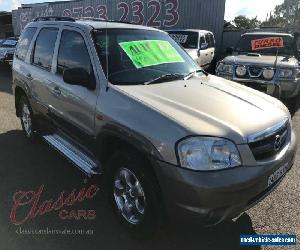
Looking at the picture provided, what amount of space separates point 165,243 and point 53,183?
1796mm

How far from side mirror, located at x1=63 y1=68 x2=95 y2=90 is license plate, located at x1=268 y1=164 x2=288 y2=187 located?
1921 millimetres

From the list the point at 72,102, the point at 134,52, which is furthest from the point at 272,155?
the point at 72,102

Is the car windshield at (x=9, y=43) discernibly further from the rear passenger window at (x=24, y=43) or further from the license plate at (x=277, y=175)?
the license plate at (x=277, y=175)

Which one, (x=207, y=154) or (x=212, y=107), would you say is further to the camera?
(x=212, y=107)

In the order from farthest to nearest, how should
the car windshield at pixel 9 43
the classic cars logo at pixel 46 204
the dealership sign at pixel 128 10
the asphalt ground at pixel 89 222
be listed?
the dealership sign at pixel 128 10
the car windshield at pixel 9 43
the classic cars logo at pixel 46 204
the asphalt ground at pixel 89 222

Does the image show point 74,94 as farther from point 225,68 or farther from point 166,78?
point 225,68

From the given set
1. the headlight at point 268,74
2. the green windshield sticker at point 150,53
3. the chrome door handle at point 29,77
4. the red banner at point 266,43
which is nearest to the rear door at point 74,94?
the green windshield sticker at point 150,53

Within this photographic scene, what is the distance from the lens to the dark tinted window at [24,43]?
5847 millimetres

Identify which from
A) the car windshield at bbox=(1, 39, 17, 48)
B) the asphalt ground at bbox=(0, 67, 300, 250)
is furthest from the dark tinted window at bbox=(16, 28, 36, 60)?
the car windshield at bbox=(1, 39, 17, 48)

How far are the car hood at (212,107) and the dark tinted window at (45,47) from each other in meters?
1.76

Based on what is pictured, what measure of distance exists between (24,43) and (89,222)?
3.52 m

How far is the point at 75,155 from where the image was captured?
436cm

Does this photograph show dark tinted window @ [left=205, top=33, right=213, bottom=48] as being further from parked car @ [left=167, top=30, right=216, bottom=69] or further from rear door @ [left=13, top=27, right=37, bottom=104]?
rear door @ [left=13, top=27, right=37, bottom=104]

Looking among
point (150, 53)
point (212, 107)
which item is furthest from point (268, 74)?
point (212, 107)
